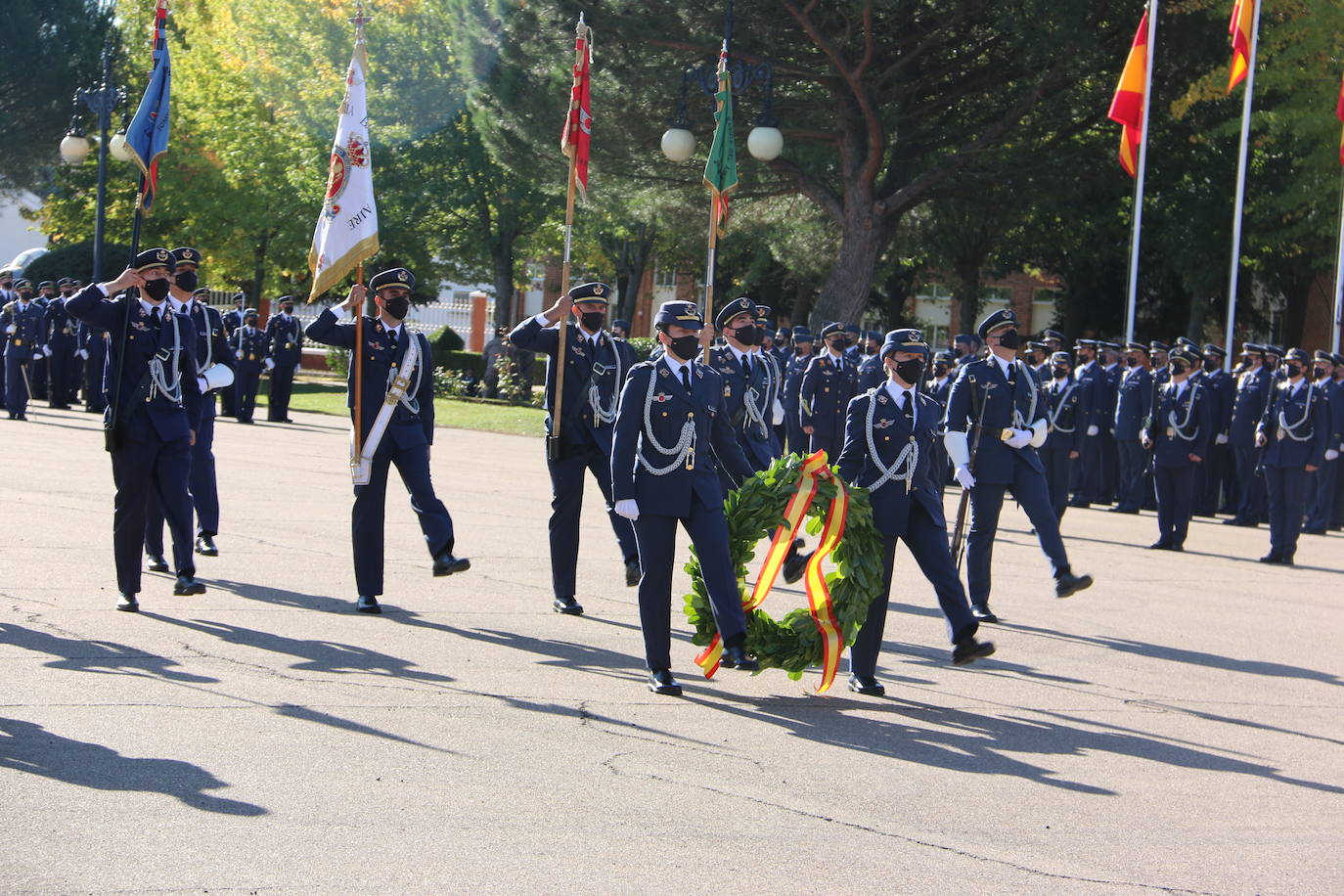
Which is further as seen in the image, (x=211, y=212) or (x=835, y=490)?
(x=211, y=212)

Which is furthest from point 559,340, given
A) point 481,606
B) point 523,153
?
point 523,153

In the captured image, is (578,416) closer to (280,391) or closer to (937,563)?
(937,563)

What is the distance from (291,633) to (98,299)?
2281 millimetres

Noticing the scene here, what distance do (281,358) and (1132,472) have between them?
14263 mm

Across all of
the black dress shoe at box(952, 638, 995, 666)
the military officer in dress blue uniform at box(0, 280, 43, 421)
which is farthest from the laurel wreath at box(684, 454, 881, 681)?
the military officer in dress blue uniform at box(0, 280, 43, 421)

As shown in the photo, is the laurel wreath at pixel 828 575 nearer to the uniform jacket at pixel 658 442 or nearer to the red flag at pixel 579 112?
the uniform jacket at pixel 658 442

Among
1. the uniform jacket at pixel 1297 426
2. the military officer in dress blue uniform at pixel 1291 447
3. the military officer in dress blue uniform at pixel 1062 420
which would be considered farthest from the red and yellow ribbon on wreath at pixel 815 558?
the uniform jacket at pixel 1297 426

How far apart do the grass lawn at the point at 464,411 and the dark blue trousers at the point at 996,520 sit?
53.0 feet

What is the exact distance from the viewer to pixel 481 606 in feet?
33.3

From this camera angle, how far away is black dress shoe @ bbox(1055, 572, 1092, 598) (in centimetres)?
1002

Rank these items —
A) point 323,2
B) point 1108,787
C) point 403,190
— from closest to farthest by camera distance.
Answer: point 1108,787
point 403,190
point 323,2

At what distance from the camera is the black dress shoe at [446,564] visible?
9703 millimetres

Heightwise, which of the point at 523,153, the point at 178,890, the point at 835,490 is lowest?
the point at 178,890

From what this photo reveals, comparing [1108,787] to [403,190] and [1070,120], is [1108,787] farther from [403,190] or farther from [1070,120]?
[403,190]
